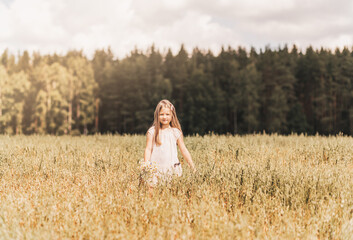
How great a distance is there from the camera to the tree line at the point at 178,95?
141 feet

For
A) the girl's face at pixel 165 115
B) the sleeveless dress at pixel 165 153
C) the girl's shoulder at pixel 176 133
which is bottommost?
the sleeveless dress at pixel 165 153

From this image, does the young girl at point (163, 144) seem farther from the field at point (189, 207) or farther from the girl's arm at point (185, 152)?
the field at point (189, 207)

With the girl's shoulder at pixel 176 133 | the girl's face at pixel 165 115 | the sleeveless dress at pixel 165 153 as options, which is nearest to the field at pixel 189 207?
the sleeveless dress at pixel 165 153

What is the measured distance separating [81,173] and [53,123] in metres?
39.9

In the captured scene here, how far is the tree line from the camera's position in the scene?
4300 cm

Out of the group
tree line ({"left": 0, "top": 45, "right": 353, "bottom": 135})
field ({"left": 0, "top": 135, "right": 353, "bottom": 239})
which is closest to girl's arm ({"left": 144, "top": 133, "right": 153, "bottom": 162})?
field ({"left": 0, "top": 135, "right": 353, "bottom": 239})

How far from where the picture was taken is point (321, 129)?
51156mm

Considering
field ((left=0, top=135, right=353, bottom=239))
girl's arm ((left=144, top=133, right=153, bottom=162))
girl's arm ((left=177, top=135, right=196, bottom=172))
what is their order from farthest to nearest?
girl's arm ((left=177, top=135, right=196, bottom=172)) → girl's arm ((left=144, top=133, right=153, bottom=162)) → field ((left=0, top=135, right=353, bottom=239))

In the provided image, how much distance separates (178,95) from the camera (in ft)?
176

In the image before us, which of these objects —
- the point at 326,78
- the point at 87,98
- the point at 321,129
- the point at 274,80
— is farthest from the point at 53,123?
the point at 326,78

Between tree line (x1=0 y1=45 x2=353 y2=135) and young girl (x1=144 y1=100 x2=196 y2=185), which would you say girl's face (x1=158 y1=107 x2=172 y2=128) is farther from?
tree line (x1=0 y1=45 x2=353 y2=135)

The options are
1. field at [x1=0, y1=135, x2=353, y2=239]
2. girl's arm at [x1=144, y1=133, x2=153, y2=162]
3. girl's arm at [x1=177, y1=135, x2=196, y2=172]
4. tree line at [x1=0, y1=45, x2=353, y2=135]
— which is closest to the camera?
field at [x1=0, y1=135, x2=353, y2=239]

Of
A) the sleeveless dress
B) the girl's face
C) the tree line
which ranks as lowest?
the sleeveless dress

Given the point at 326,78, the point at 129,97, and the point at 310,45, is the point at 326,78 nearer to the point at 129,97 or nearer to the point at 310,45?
the point at 310,45
